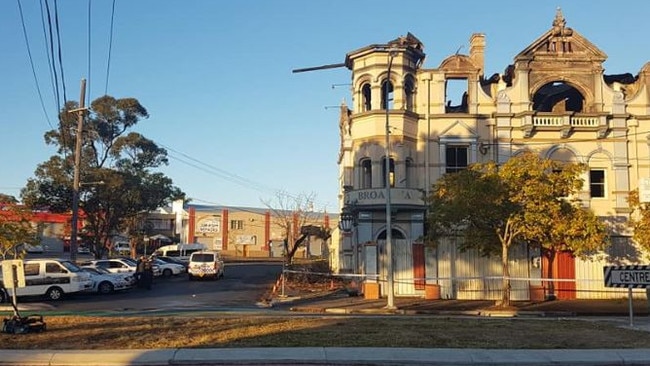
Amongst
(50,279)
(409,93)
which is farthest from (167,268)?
(409,93)

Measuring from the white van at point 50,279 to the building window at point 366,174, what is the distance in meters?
14.5

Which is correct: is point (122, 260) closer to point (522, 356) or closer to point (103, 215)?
point (103, 215)

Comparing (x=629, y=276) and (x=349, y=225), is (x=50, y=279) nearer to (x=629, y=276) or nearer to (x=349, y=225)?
(x=349, y=225)

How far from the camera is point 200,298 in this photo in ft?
96.9

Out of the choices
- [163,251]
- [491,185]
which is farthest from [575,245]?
[163,251]

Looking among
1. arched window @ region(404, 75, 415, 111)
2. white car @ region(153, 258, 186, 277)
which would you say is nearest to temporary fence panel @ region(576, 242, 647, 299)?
arched window @ region(404, 75, 415, 111)

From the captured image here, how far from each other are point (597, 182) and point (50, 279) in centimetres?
2712

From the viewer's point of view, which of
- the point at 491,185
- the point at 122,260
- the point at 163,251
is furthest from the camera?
the point at 163,251

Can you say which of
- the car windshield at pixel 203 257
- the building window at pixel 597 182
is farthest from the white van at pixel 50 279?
the building window at pixel 597 182

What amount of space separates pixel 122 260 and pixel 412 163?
700 inches

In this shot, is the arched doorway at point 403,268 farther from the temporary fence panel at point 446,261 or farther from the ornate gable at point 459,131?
the ornate gable at point 459,131

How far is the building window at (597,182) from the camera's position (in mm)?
35094

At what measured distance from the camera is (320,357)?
11609 mm

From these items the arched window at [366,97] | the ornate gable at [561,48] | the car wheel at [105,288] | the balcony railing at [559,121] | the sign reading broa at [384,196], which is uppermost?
the ornate gable at [561,48]
